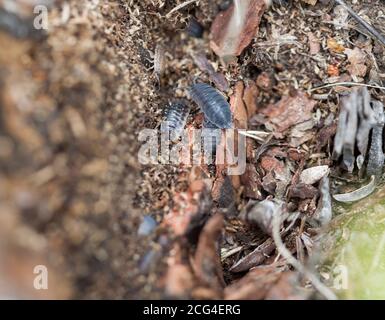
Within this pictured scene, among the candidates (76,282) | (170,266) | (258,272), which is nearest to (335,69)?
(258,272)

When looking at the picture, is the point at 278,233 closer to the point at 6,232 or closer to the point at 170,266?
the point at 170,266

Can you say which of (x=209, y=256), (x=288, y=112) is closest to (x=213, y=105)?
(x=288, y=112)

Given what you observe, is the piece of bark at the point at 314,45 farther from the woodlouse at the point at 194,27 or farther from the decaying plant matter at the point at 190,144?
the woodlouse at the point at 194,27

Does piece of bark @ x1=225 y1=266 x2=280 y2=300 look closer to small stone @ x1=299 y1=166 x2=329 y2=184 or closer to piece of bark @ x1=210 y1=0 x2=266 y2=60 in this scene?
small stone @ x1=299 y1=166 x2=329 y2=184

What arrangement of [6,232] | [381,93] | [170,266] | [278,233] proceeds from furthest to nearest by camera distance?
1. [381,93]
2. [278,233]
3. [170,266]
4. [6,232]

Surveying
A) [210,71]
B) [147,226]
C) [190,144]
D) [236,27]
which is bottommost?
[147,226]

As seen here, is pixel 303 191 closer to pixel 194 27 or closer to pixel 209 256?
pixel 209 256

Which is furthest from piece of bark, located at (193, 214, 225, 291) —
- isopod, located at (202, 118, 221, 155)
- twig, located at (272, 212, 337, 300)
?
isopod, located at (202, 118, 221, 155)
